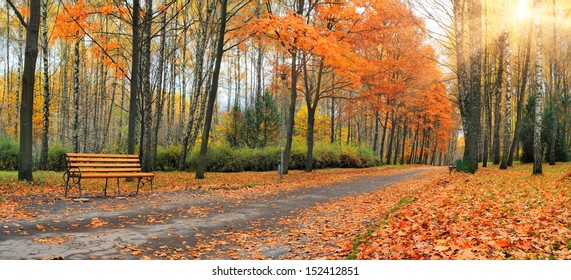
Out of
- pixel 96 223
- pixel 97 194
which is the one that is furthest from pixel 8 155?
pixel 96 223

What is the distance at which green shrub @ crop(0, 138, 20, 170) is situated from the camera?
63.0ft

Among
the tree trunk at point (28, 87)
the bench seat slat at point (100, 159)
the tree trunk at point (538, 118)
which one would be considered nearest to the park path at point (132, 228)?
the bench seat slat at point (100, 159)

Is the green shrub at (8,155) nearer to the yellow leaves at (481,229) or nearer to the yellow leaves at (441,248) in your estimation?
the yellow leaves at (481,229)

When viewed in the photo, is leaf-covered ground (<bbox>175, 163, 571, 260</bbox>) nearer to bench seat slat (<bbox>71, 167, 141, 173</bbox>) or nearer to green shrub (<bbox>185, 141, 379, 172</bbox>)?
bench seat slat (<bbox>71, 167, 141, 173</bbox>)

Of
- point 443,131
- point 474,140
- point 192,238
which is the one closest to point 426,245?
point 192,238

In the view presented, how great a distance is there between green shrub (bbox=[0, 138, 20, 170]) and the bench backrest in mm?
12840

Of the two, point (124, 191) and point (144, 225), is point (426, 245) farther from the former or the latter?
point (124, 191)

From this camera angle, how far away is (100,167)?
30.7ft

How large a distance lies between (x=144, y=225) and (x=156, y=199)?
2.96 meters

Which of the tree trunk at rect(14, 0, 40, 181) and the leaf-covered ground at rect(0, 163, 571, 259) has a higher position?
the tree trunk at rect(14, 0, 40, 181)

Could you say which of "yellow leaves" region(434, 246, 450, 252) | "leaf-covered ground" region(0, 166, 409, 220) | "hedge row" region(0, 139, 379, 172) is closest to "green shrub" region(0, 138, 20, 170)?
"hedge row" region(0, 139, 379, 172)

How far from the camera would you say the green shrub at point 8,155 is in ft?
63.0

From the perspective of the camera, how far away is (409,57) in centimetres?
2538

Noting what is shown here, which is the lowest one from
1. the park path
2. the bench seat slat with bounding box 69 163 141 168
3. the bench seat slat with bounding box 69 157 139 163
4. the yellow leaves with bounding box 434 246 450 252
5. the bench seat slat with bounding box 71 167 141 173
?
the park path
